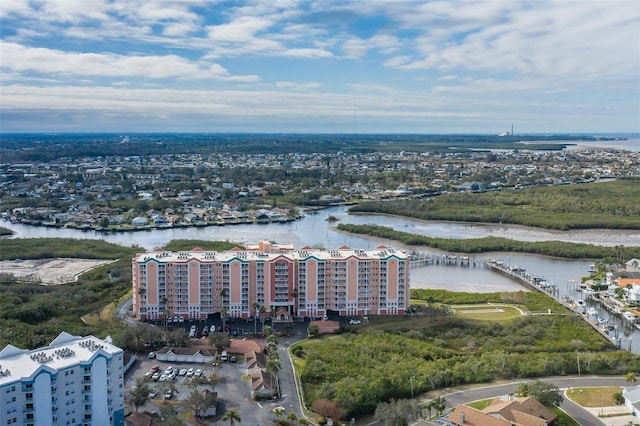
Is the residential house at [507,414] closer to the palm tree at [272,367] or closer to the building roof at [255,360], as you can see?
the palm tree at [272,367]

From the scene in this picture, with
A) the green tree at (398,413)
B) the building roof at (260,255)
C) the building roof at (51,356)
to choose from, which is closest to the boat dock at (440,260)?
the building roof at (260,255)

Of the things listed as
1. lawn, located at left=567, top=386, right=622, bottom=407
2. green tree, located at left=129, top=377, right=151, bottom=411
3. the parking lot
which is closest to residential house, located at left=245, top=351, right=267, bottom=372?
the parking lot

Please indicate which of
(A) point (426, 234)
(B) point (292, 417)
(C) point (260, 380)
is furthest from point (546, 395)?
(A) point (426, 234)

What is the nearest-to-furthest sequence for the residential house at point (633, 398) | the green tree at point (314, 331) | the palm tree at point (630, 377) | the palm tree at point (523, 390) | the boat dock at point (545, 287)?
the residential house at point (633, 398) → the palm tree at point (523, 390) → the palm tree at point (630, 377) → the green tree at point (314, 331) → the boat dock at point (545, 287)

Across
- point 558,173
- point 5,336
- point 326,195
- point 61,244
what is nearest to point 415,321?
point 5,336

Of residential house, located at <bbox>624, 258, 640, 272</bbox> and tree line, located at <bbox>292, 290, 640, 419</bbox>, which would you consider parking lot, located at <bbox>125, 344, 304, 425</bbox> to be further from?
residential house, located at <bbox>624, 258, 640, 272</bbox>

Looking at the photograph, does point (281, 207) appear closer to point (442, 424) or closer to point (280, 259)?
point (280, 259)
